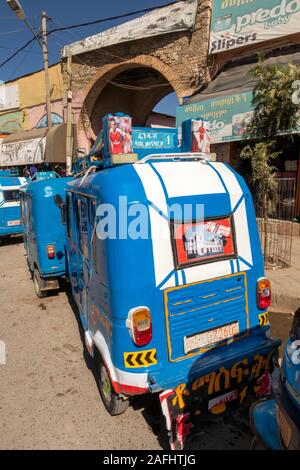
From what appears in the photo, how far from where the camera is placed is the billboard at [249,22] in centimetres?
991

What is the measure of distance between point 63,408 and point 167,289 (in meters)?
1.95

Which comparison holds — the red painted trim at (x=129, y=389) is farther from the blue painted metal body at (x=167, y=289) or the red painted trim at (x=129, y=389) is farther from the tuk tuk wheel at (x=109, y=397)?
the tuk tuk wheel at (x=109, y=397)

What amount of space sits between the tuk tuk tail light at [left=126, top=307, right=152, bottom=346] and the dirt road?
110 cm

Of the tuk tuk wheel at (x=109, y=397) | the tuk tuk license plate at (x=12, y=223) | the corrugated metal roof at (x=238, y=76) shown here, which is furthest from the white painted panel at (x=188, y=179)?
the tuk tuk license plate at (x=12, y=223)

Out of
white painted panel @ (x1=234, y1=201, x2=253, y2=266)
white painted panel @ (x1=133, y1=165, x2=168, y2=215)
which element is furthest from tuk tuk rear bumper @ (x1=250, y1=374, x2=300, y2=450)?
white painted panel @ (x1=133, y1=165, x2=168, y2=215)

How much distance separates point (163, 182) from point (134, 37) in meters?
13.6

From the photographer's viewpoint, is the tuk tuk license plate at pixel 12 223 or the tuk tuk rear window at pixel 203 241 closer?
the tuk tuk rear window at pixel 203 241

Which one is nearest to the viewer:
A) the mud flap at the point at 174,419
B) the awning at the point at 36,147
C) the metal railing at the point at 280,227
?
the mud flap at the point at 174,419

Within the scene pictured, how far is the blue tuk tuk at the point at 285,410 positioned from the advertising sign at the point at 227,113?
8.19m

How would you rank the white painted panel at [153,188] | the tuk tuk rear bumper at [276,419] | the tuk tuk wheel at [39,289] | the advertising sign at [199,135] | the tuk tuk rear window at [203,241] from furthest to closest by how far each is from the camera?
1. the tuk tuk wheel at [39,289]
2. the advertising sign at [199,135]
3. the tuk tuk rear window at [203,241]
4. the white painted panel at [153,188]
5. the tuk tuk rear bumper at [276,419]

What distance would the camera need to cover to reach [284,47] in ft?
34.1

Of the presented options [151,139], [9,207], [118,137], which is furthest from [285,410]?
[9,207]
